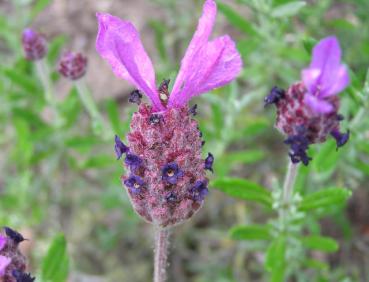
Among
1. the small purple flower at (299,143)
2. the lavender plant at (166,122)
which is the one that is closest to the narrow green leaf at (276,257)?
the lavender plant at (166,122)

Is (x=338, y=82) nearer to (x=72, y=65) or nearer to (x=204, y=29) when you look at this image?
(x=204, y=29)

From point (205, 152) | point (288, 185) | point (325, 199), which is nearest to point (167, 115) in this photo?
point (288, 185)

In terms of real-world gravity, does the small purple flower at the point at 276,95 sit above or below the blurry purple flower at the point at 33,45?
below

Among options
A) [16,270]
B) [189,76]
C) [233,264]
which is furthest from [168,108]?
[233,264]

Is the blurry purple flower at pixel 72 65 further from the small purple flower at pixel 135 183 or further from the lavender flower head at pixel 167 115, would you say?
the small purple flower at pixel 135 183

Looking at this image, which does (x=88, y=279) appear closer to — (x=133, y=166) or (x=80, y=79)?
(x=80, y=79)

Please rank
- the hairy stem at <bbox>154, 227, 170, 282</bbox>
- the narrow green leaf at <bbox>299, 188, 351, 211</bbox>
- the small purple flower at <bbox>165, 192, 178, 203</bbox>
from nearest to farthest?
the small purple flower at <bbox>165, 192, 178, 203</bbox>, the hairy stem at <bbox>154, 227, 170, 282</bbox>, the narrow green leaf at <bbox>299, 188, 351, 211</bbox>

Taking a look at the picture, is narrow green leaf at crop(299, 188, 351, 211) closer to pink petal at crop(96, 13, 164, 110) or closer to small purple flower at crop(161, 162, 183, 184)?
small purple flower at crop(161, 162, 183, 184)

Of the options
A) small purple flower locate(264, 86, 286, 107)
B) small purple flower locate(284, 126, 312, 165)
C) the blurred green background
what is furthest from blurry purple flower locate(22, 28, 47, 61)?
small purple flower locate(284, 126, 312, 165)
